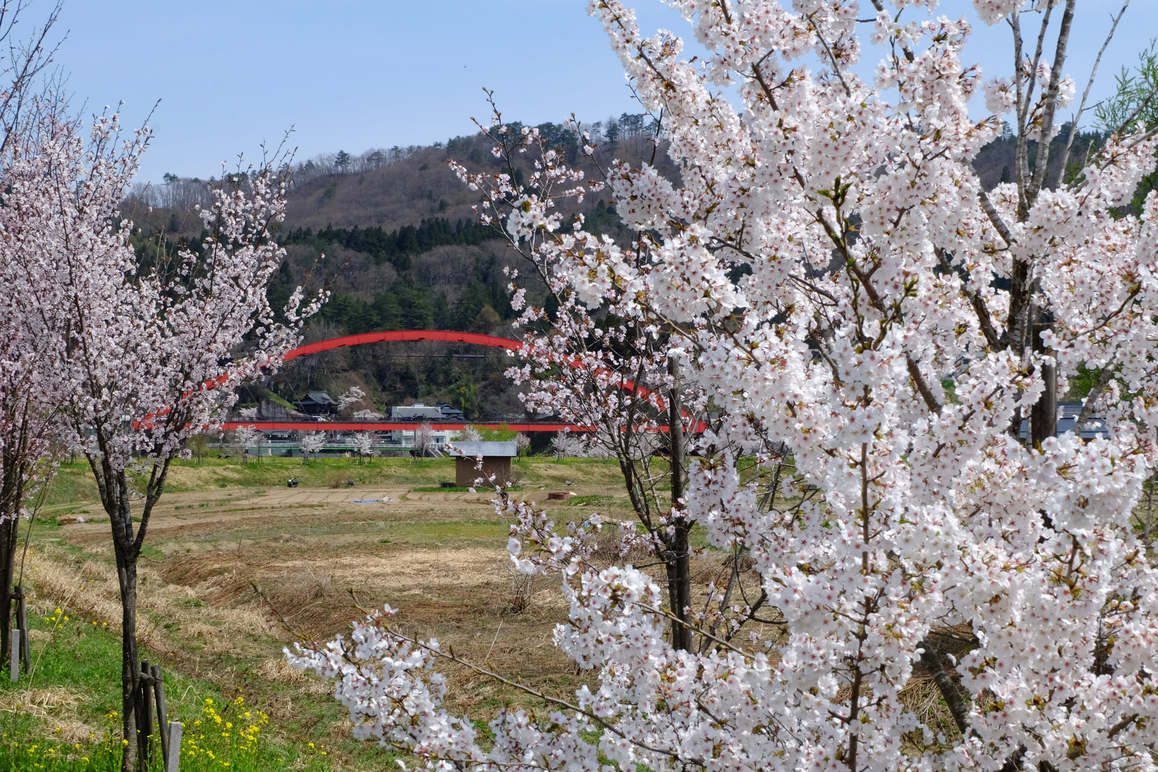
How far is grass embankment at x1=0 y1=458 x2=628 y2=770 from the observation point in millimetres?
7391

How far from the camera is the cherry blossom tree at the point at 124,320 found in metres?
6.04

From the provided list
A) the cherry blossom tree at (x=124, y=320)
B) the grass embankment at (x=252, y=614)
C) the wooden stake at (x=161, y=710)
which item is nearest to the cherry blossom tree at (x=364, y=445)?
the grass embankment at (x=252, y=614)

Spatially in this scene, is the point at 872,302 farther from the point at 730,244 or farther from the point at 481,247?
the point at 481,247

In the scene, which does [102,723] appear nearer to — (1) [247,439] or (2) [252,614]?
(2) [252,614]

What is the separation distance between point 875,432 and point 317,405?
77444mm

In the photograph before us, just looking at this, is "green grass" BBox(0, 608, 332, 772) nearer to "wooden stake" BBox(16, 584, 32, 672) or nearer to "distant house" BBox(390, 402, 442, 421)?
"wooden stake" BBox(16, 584, 32, 672)

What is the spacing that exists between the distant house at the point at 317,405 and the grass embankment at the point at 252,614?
43958 mm

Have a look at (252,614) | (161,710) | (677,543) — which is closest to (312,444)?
(252,614)

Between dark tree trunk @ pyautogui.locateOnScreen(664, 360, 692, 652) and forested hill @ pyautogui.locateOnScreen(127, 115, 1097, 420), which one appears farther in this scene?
forested hill @ pyautogui.locateOnScreen(127, 115, 1097, 420)

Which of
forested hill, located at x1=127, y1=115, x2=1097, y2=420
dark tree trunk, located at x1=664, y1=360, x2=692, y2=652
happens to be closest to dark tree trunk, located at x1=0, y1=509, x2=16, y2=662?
dark tree trunk, located at x1=664, y1=360, x2=692, y2=652

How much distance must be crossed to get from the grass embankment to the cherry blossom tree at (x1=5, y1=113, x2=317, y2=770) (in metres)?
1.38

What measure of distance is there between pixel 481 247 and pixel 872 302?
9983 cm

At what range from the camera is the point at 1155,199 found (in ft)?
10.8

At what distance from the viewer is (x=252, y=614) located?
1361 cm
